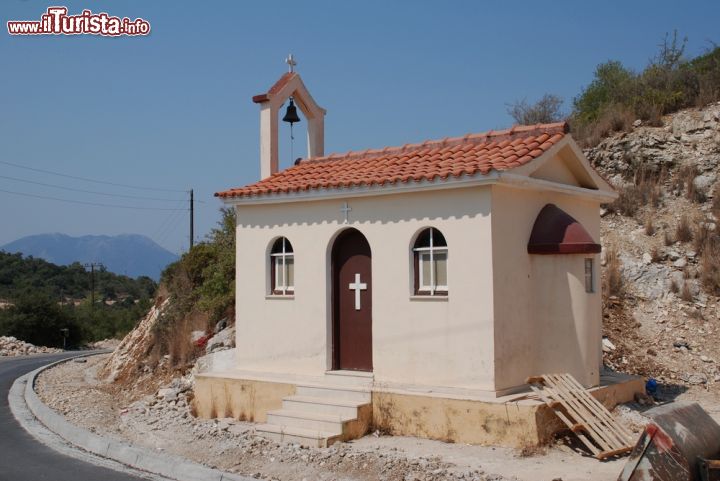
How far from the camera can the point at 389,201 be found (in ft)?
35.8

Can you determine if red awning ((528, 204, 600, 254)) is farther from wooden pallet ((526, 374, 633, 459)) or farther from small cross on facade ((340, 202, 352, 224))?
small cross on facade ((340, 202, 352, 224))

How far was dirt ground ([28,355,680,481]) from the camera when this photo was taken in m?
8.23

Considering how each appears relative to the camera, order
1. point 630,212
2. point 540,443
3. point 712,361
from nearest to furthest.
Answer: point 540,443, point 712,361, point 630,212

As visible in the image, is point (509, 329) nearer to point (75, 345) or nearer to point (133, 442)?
point (133, 442)

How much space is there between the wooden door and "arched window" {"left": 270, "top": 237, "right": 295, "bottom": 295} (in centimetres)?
99

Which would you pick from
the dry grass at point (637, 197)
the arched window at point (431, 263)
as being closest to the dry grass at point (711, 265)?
the dry grass at point (637, 197)

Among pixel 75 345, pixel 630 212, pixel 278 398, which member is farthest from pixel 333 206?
pixel 75 345

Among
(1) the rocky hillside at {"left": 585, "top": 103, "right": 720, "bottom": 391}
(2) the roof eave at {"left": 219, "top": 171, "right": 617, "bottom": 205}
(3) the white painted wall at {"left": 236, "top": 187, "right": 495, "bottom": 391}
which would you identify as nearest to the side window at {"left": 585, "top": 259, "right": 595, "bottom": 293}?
(2) the roof eave at {"left": 219, "top": 171, "right": 617, "bottom": 205}

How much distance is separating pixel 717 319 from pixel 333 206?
30.7ft

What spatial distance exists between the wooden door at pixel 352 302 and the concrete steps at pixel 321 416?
2.10 ft

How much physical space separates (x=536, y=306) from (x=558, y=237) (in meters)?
1.07

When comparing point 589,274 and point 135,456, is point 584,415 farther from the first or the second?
point 135,456

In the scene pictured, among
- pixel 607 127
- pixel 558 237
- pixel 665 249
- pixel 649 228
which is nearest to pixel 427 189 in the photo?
pixel 558 237

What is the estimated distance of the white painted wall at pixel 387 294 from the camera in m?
9.96
